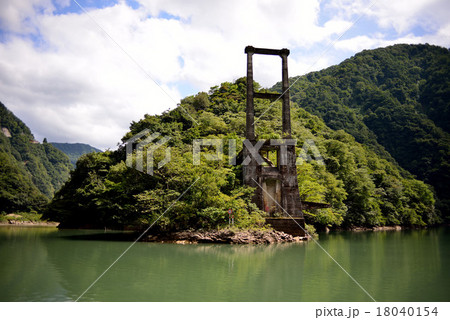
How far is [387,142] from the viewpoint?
6638cm

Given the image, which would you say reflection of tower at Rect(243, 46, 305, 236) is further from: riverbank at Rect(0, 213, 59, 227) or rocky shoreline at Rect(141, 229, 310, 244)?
riverbank at Rect(0, 213, 59, 227)

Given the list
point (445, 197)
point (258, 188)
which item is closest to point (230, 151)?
point (258, 188)

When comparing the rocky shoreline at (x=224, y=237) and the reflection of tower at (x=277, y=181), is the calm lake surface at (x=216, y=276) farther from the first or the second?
the reflection of tower at (x=277, y=181)

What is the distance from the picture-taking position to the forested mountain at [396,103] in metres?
60.9

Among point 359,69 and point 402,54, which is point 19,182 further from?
point 402,54

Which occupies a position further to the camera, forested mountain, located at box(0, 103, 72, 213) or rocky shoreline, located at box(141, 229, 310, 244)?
forested mountain, located at box(0, 103, 72, 213)

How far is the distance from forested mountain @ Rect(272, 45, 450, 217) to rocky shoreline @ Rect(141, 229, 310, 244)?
46.0 meters

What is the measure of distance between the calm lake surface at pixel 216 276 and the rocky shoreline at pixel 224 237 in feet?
12.5

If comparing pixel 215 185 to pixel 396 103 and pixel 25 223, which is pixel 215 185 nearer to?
pixel 25 223

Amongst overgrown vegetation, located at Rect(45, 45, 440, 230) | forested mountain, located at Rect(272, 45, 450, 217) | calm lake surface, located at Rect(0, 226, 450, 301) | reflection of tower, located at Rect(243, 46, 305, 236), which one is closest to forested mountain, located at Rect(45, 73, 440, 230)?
overgrown vegetation, located at Rect(45, 45, 440, 230)

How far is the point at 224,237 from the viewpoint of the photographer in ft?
62.7

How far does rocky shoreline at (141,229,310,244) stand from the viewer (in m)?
19.1

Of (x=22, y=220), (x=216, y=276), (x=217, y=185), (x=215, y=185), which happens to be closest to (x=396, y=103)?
(x=217, y=185)
